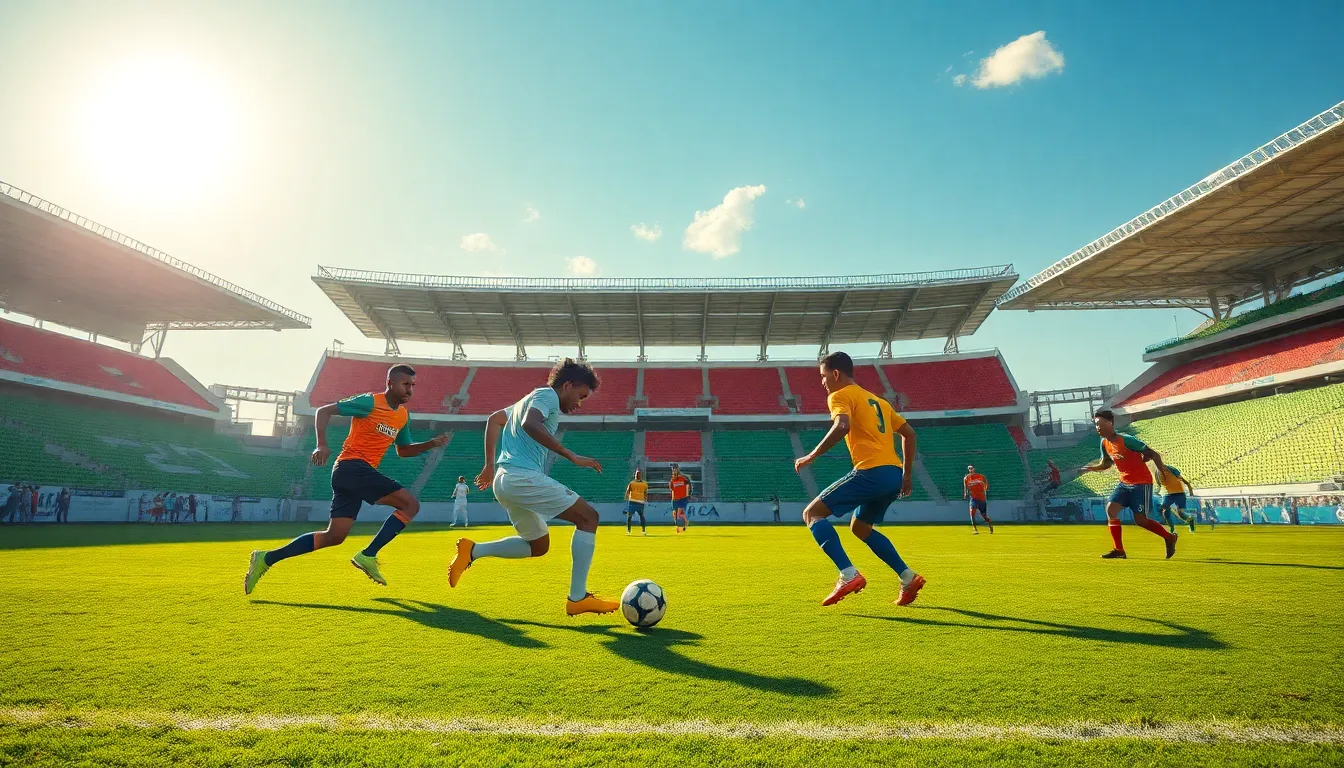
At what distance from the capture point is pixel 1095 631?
14.3 feet

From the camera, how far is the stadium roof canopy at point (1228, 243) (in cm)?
2453

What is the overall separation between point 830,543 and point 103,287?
138ft

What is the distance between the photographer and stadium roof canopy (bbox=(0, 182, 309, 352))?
89.7ft

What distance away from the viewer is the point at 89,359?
33.8 metres

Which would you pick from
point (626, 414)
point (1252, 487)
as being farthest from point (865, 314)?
point (1252, 487)

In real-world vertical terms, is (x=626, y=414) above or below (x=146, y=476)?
above

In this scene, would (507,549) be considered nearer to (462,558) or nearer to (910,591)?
(462,558)

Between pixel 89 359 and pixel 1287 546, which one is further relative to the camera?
pixel 89 359

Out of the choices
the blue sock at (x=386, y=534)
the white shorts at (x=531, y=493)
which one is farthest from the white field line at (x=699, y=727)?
the blue sock at (x=386, y=534)

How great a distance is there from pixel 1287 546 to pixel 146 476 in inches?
1513

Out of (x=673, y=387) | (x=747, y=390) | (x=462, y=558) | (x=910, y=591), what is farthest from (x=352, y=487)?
(x=747, y=390)

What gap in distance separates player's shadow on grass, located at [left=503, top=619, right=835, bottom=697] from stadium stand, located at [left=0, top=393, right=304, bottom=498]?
30207 millimetres

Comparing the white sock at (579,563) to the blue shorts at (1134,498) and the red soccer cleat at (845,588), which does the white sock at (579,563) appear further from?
the blue shorts at (1134,498)

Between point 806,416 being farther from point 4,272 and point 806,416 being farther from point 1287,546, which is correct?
point 4,272
